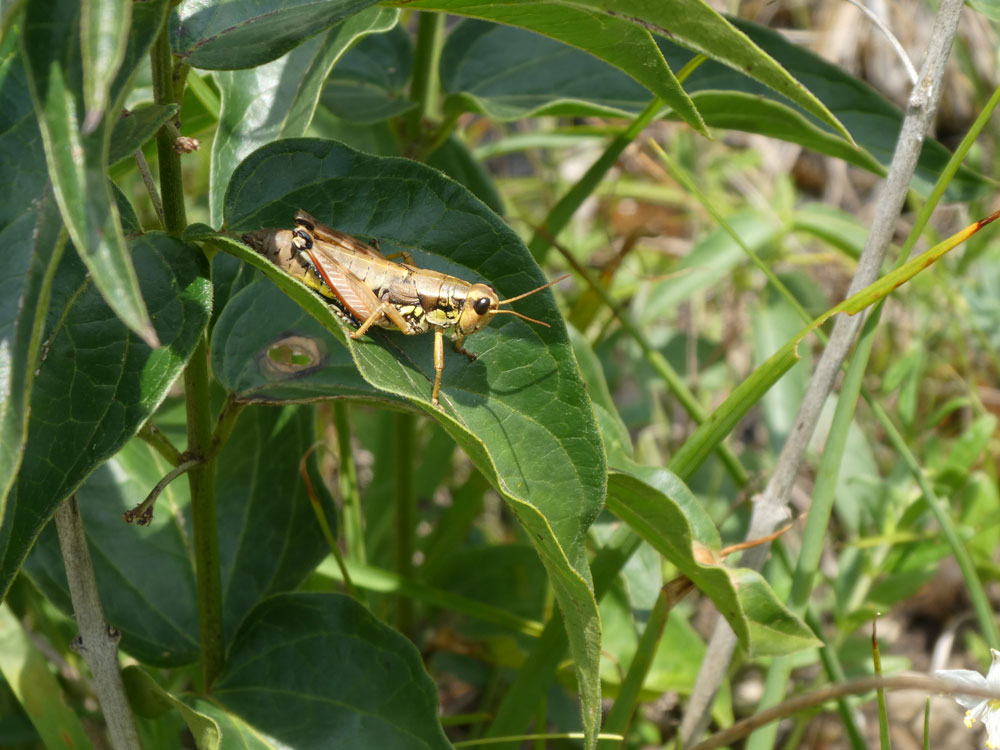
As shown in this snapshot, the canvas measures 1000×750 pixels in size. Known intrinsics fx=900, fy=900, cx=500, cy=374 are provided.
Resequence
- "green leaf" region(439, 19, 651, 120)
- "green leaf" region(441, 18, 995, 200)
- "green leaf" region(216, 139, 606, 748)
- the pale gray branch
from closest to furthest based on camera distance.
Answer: "green leaf" region(216, 139, 606, 748), the pale gray branch, "green leaf" region(441, 18, 995, 200), "green leaf" region(439, 19, 651, 120)

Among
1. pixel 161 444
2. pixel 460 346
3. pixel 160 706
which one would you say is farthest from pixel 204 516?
pixel 460 346

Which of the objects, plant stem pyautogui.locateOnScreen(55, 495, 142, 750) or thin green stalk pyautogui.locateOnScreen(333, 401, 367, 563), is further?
thin green stalk pyautogui.locateOnScreen(333, 401, 367, 563)

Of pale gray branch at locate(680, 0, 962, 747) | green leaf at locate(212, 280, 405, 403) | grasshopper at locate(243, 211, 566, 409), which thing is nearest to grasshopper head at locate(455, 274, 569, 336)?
grasshopper at locate(243, 211, 566, 409)

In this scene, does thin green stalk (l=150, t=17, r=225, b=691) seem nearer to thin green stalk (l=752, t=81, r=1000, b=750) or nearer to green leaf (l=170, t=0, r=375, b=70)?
green leaf (l=170, t=0, r=375, b=70)

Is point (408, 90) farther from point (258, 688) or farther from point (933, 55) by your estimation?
point (258, 688)

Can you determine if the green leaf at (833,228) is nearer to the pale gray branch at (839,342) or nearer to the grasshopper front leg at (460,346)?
the pale gray branch at (839,342)

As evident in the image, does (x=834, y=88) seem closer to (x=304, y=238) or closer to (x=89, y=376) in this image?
(x=304, y=238)
